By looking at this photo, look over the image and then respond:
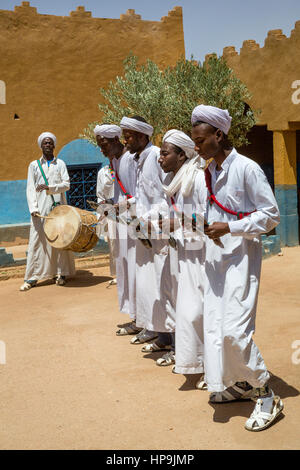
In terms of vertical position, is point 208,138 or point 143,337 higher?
point 208,138

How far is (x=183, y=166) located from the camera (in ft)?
14.5

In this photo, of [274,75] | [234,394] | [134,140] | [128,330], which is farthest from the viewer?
[274,75]

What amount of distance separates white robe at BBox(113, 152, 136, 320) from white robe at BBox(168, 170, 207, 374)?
4.77 ft

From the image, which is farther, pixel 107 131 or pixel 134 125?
pixel 107 131

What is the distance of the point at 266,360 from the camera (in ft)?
15.5

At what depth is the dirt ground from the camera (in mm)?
3463

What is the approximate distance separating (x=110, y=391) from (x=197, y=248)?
1.28 m

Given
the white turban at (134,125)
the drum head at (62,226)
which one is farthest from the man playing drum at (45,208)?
the white turban at (134,125)

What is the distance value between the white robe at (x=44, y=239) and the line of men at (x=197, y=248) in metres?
2.96

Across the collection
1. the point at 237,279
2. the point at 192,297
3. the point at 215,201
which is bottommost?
the point at 192,297

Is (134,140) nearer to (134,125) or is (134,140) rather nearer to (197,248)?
(134,125)

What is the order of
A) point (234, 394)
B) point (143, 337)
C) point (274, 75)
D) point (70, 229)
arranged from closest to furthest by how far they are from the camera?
point (234, 394), point (143, 337), point (70, 229), point (274, 75)

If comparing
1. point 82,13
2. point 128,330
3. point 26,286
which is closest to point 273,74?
point 82,13
